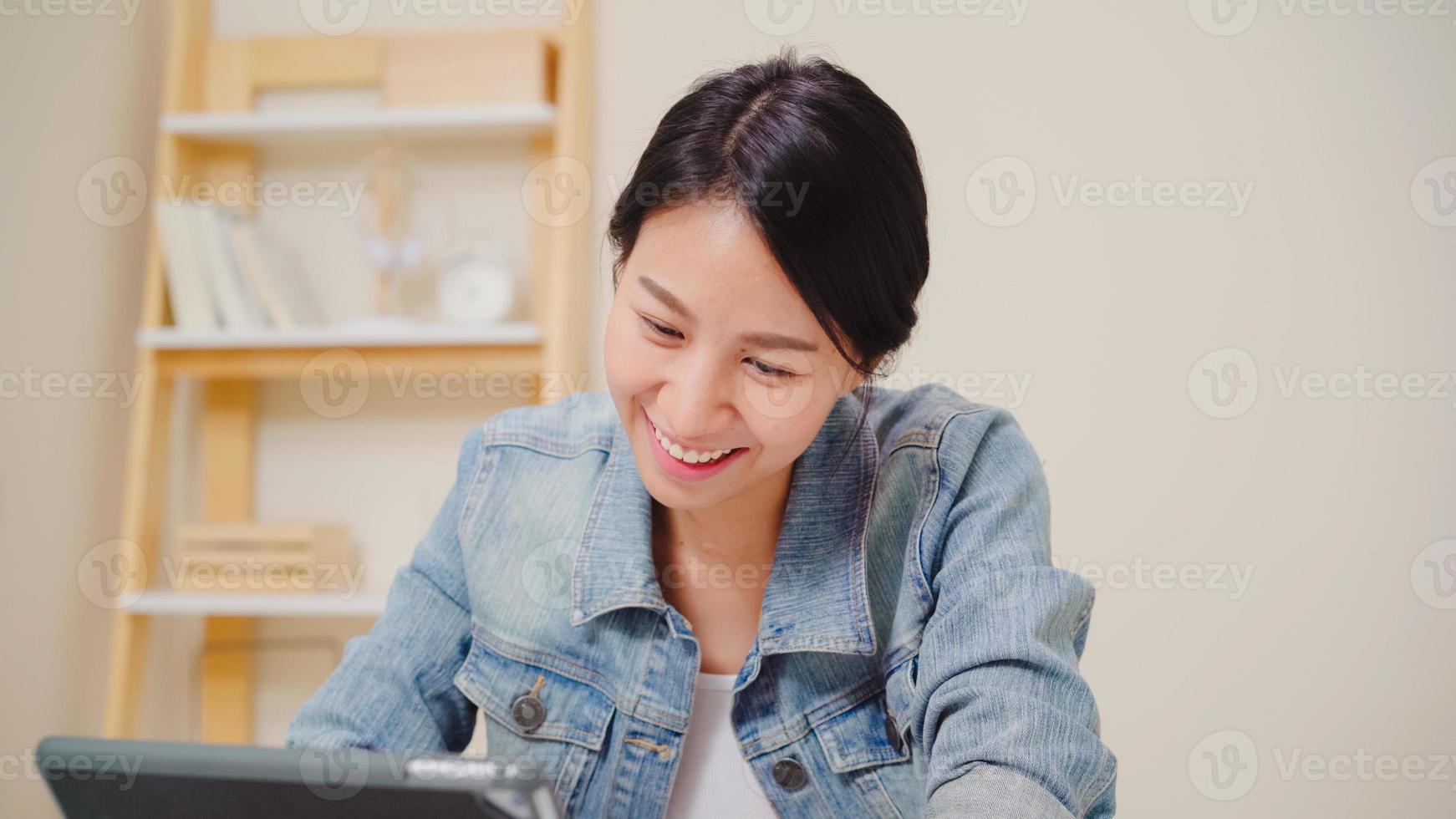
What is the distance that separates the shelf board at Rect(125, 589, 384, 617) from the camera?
223 cm

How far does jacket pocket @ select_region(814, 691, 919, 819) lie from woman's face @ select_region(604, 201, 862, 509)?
257 mm

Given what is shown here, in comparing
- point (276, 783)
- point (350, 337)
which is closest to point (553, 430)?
point (276, 783)

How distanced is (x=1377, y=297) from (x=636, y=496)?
166 centimetres

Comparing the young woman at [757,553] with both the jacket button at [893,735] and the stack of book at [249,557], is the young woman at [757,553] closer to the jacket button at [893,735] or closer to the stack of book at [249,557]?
the jacket button at [893,735]

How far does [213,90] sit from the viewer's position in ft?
8.30

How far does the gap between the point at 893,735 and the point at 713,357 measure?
0.41 meters

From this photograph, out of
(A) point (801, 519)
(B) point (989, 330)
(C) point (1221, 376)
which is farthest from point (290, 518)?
(C) point (1221, 376)

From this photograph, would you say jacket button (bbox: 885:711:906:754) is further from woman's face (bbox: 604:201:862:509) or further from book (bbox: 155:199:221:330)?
book (bbox: 155:199:221:330)

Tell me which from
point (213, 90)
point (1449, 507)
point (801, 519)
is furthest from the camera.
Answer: point (213, 90)

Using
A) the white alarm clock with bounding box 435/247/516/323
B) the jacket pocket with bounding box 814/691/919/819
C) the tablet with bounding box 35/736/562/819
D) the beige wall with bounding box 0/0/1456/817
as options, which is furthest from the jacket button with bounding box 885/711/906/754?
the white alarm clock with bounding box 435/247/516/323

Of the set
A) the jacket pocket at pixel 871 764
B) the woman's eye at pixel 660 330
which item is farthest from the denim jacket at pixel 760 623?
the woman's eye at pixel 660 330

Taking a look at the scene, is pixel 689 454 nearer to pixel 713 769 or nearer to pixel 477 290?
pixel 713 769

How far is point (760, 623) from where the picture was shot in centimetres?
112

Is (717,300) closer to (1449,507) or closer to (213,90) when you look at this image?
(1449,507)
